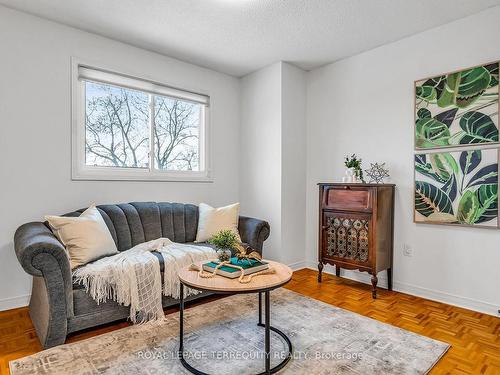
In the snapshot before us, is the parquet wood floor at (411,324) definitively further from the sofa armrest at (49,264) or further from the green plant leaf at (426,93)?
the green plant leaf at (426,93)

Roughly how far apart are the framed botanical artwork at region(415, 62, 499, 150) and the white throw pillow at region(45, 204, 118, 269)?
9.89ft

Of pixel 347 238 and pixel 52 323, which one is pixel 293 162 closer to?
pixel 347 238

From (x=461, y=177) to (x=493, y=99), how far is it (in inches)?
27.0

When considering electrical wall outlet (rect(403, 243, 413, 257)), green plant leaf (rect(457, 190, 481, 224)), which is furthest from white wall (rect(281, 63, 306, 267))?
green plant leaf (rect(457, 190, 481, 224))

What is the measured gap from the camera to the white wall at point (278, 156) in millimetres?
3828

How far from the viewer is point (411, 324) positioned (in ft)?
7.89

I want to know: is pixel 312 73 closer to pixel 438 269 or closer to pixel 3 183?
pixel 438 269

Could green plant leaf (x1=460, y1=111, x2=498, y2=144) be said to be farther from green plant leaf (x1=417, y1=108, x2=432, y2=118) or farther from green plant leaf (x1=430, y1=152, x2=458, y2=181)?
green plant leaf (x1=417, y1=108, x2=432, y2=118)

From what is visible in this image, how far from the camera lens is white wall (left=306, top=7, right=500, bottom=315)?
8.81 feet

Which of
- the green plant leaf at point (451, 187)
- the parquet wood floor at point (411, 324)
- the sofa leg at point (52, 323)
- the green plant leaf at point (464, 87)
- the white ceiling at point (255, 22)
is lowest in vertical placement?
the parquet wood floor at point (411, 324)

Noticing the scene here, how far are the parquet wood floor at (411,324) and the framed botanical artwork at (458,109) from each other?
147cm

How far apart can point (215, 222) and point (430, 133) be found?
2298 mm

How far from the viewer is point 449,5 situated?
2578 mm

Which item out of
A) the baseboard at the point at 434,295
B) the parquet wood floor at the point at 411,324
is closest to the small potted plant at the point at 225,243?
the parquet wood floor at the point at 411,324
